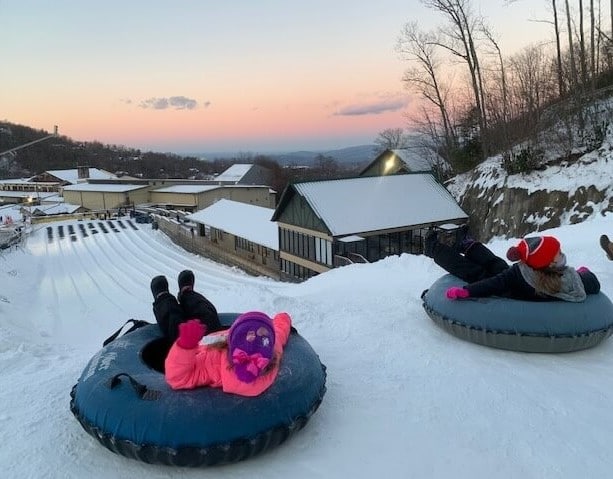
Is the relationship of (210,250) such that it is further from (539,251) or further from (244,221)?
(539,251)

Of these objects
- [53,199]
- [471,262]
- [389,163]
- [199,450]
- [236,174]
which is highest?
[236,174]

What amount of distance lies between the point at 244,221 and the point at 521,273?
24.1 meters

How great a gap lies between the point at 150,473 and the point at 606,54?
23121 millimetres

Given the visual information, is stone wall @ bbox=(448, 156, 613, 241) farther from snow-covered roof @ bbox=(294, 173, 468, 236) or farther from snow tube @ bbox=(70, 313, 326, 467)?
snow tube @ bbox=(70, 313, 326, 467)

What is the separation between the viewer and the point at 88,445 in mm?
3152

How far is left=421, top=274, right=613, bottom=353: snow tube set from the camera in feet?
14.2

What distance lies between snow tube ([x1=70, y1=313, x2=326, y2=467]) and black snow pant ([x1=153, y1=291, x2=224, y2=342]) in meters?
0.77

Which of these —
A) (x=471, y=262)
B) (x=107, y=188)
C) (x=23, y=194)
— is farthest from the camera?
(x=23, y=194)

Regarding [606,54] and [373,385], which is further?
[606,54]

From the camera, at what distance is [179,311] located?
420cm

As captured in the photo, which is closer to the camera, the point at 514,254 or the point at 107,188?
the point at 514,254

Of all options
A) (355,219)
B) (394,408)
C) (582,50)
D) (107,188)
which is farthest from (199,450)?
(107,188)

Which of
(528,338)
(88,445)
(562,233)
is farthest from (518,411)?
(562,233)

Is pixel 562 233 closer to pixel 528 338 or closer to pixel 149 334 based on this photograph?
pixel 528 338
